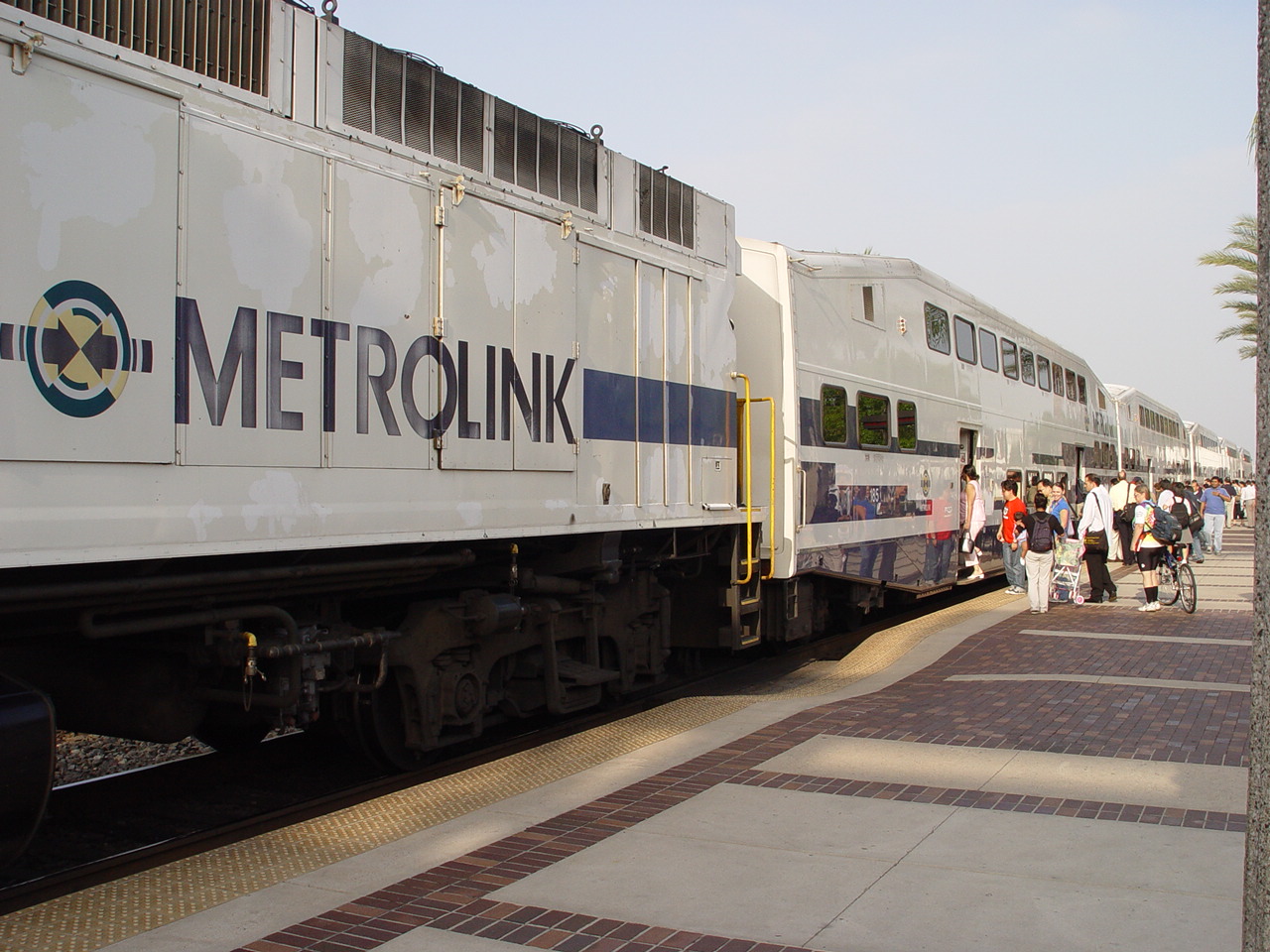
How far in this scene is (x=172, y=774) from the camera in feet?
24.9

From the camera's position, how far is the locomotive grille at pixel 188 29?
482 centimetres

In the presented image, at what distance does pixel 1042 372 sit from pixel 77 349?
19020 mm

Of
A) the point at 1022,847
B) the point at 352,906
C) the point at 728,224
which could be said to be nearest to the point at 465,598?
the point at 352,906

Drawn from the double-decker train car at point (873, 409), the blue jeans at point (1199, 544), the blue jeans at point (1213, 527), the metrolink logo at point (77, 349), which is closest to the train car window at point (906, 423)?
the double-decker train car at point (873, 409)

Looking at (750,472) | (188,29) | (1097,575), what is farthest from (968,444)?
(188,29)

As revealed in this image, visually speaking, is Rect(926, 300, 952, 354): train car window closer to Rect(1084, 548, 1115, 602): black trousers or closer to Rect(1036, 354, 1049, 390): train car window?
Rect(1084, 548, 1115, 602): black trousers

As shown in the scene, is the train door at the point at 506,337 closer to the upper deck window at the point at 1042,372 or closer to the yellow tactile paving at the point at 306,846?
the yellow tactile paving at the point at 306,846

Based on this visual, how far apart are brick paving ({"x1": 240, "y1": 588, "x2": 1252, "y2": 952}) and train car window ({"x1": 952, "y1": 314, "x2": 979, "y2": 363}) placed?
15.6ft

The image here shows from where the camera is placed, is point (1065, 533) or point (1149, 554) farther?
point (1065, 533)

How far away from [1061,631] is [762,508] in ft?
15.4

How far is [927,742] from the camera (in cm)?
731

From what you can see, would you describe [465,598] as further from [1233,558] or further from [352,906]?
[1233,558]

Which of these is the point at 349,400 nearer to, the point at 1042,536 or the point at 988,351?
the point at 1042,536

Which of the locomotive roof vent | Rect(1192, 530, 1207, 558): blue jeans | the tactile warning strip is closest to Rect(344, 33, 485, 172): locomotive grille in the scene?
→ the locomotive roof vent
